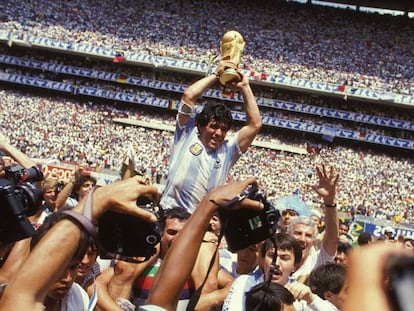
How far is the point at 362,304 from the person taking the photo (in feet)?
3.00

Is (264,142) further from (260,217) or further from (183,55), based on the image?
(260,217)

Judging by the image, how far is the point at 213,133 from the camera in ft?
13.0

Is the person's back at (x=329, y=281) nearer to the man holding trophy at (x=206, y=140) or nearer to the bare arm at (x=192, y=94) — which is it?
the man holding trophy at (x=206, y=140)

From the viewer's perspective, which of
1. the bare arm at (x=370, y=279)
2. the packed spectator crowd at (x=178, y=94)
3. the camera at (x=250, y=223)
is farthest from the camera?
the packed spectator crowd at (x=178, y=94)

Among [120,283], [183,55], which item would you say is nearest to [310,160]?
[183,55]

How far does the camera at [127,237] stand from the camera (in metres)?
1.76

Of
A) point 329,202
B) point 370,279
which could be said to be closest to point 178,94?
point 329,202

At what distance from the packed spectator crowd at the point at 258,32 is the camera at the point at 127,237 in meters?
35.3

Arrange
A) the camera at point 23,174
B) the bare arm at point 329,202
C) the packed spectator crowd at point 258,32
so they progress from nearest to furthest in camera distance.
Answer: the camera at point 23,174, the bare arm at point 329,202, the packed spectator crowd at point 258,32

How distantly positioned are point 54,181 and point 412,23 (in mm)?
39590

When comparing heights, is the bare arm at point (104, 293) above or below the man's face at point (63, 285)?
below

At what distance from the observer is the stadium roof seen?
42.0 metres

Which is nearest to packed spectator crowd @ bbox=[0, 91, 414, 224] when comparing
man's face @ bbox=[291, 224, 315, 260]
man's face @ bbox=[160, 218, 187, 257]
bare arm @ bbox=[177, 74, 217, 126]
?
man's face @ bbox=[291, 224, 315, 260]

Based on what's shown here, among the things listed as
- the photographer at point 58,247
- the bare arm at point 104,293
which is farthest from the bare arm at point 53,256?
the bare arm at point 104,293
